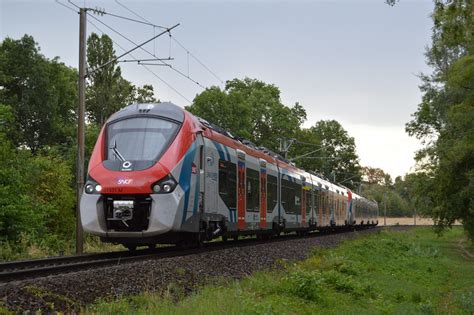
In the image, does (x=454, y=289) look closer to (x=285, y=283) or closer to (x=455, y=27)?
(x=285, y=283)

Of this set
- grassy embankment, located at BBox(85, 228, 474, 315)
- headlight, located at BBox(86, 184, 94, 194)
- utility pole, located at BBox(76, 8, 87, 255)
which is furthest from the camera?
utility pole, located at BBox(76, 8, 87, 255)

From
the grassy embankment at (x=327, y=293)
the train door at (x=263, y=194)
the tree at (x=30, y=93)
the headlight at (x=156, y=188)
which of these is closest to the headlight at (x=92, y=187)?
the headlight at (x=156, y=188)

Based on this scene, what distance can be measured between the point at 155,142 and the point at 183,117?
1043 mm

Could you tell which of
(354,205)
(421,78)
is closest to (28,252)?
(421,78)

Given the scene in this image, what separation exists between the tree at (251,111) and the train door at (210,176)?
42864mm

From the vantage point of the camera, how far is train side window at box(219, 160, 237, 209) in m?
18.2

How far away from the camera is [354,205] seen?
189 feet

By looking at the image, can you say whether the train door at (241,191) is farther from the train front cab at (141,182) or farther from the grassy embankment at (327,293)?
the train front cab at (141,182)

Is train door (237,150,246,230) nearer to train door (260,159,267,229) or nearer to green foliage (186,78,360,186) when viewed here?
train door (260,159,267,229)

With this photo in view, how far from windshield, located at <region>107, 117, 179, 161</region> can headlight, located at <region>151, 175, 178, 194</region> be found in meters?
0.61

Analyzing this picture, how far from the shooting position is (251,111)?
229ft

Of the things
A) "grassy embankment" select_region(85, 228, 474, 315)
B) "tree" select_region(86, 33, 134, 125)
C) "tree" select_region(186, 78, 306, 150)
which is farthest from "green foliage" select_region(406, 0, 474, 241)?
"tree" select_region(86, 33, 134, 125)

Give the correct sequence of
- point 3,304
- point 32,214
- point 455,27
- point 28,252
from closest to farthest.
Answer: point 3,304
point 455,27
point 28,252
point 32,214

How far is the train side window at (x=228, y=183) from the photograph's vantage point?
18.2 metres
